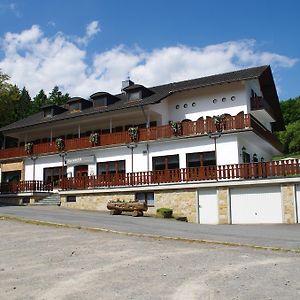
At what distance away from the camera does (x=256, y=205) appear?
73.8 ft

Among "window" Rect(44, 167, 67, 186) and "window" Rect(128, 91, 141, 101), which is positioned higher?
"window" Rect(128, 91, 141, 101)

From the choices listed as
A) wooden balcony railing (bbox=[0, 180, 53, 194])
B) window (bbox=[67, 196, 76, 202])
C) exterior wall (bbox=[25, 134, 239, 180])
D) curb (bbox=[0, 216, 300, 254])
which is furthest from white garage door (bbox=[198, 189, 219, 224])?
wooden balcony railing (bbox=[0, 180, 53, 194])

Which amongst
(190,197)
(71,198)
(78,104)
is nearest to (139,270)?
(190,197)

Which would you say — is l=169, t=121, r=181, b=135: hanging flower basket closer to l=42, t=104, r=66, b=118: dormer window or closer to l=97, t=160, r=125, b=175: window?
l=97, t=160, r=125, b=175: window

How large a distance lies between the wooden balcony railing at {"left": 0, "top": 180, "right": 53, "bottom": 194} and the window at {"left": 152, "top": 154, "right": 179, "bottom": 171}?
9.13 meters

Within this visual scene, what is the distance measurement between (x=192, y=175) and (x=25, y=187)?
1351 centimetres

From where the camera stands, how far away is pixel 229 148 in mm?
25359

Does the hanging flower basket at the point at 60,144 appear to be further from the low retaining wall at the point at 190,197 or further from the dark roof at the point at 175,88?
the low retaining wall at the point at 190,197

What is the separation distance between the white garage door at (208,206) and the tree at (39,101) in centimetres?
4494

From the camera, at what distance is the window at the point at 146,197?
2564cm

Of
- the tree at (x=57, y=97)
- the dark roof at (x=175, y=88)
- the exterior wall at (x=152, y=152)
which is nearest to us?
the exterior wall at (x=152, y=152)

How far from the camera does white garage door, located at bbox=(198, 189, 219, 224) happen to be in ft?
76.4

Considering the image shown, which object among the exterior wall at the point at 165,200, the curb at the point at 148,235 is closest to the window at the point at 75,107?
the exterior wall at the point at 165,200

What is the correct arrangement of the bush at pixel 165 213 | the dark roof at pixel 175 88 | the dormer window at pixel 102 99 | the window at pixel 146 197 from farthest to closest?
the dormer window at pixel 102 99, the dark roof at pixel 175 88, the window at pixel 146 197, the bush at pixel 165 213
